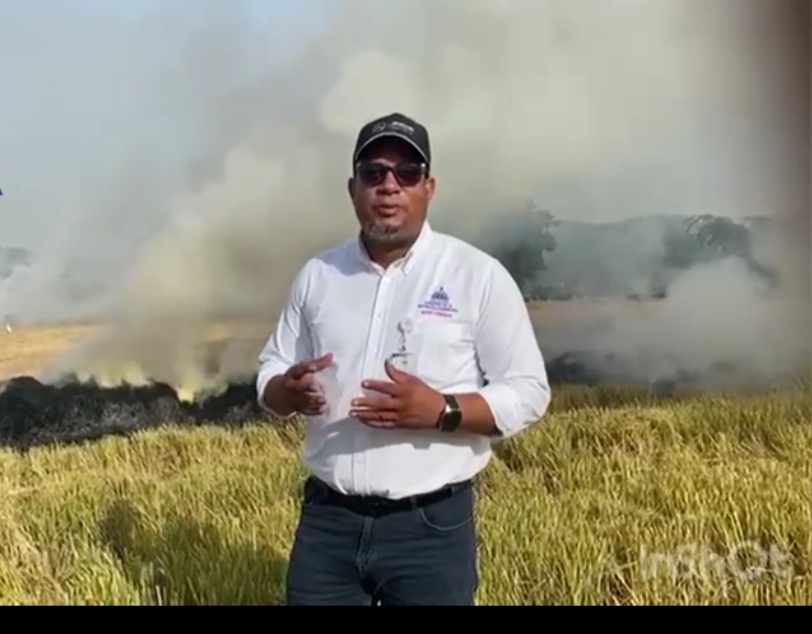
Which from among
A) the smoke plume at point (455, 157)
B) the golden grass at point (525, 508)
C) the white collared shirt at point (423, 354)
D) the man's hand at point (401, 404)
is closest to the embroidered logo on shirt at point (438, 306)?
the white collared shirt at point (423, 354)

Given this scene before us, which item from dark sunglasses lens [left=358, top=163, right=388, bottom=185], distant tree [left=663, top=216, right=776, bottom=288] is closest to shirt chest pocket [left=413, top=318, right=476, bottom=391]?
dark sunglasses lens [left=358, top=163, right=388, bottom=185]

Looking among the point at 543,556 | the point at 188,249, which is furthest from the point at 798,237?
the point at 188,249

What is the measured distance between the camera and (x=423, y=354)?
51.1 inches

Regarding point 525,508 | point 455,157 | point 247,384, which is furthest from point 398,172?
point 525,508

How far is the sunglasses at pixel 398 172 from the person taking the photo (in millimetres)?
1337

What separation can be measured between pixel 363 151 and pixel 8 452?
121cm

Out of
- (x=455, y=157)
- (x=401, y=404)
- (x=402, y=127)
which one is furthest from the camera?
(x=455, y=157)

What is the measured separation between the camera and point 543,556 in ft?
6.25

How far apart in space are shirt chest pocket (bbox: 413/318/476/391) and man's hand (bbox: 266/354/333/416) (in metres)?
0.14

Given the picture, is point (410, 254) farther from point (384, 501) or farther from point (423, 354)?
point (384, 501)

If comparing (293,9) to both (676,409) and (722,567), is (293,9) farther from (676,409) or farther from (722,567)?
(722,567)

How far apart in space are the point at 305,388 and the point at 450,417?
218mm

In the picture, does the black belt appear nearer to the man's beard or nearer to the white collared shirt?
the white collared shirt

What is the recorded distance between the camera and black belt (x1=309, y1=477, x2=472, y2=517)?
1.29 m
